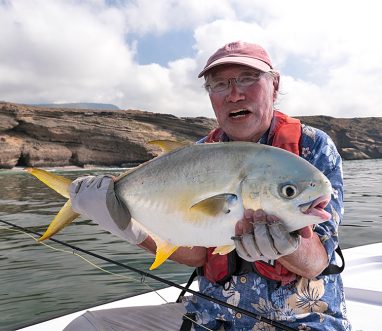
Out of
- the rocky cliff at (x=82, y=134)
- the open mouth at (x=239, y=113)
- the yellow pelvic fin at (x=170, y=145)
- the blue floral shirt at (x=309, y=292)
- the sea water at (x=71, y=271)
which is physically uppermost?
the rocky cliff at (x=82, y=134)

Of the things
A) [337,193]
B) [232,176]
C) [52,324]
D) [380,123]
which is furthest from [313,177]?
[380,123]

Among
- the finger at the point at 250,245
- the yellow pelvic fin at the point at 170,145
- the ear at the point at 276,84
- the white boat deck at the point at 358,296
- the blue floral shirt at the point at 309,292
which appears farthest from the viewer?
the white boat deck at the point at 358,296

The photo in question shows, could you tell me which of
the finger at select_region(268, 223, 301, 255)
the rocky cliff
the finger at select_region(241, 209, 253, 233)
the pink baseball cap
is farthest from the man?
the rocky cliff

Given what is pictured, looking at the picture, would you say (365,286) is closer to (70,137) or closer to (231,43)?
(231,43)

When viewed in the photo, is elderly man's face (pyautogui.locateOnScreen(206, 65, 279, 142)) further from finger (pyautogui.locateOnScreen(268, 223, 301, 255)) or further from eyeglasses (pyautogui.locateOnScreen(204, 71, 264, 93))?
finger (pyautogui.locateOnScreen(268, 223, 301, 255))

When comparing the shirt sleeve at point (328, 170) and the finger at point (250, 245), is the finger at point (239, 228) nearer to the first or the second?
the finger at point (250, 245)

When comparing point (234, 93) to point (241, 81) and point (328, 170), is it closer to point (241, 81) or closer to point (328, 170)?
point (241, 81)

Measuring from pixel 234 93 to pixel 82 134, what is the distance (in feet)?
261

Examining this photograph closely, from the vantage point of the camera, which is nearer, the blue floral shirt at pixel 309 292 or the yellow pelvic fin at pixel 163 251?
the yellow pelvic fin at pixel 163 251

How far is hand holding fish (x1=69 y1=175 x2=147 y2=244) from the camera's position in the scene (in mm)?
2441

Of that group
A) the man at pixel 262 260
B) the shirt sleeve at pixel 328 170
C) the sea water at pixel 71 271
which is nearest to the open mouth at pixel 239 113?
the man at pixel 262 260

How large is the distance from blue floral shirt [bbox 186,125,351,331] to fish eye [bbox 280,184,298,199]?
690mm

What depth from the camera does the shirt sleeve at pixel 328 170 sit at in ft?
8.38

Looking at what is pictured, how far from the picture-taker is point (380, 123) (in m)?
124
